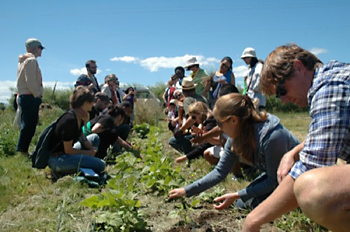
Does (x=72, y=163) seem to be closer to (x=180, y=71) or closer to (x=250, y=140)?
(x=250, y=140)

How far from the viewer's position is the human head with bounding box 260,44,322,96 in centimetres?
186

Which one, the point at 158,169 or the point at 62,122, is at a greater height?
the point at 62,122

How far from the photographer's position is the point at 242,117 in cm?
259

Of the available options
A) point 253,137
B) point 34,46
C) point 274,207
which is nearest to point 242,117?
point 253,137

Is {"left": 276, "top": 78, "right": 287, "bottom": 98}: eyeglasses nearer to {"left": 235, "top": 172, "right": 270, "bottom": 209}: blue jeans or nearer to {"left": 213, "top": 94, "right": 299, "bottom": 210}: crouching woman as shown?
{"left": 213, "top": 94, "right": 299, "bottom": 210}: crouching woman

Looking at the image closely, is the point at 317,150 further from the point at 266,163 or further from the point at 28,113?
the point at 28,113

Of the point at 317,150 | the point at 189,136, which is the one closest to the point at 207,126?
the point at 189,136

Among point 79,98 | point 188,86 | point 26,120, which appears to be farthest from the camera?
point 188,86

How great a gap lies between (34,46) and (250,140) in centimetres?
437

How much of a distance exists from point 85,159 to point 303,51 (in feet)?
9.91

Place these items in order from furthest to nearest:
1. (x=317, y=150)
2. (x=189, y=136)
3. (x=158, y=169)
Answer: (x=189, y=136) < (x=158, y=169) < (x=317, y=150)

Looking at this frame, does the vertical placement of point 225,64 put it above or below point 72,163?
above

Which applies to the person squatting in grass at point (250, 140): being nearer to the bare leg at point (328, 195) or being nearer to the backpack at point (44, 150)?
the bare leg at point (328, 195)

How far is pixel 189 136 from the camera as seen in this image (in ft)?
18.0
